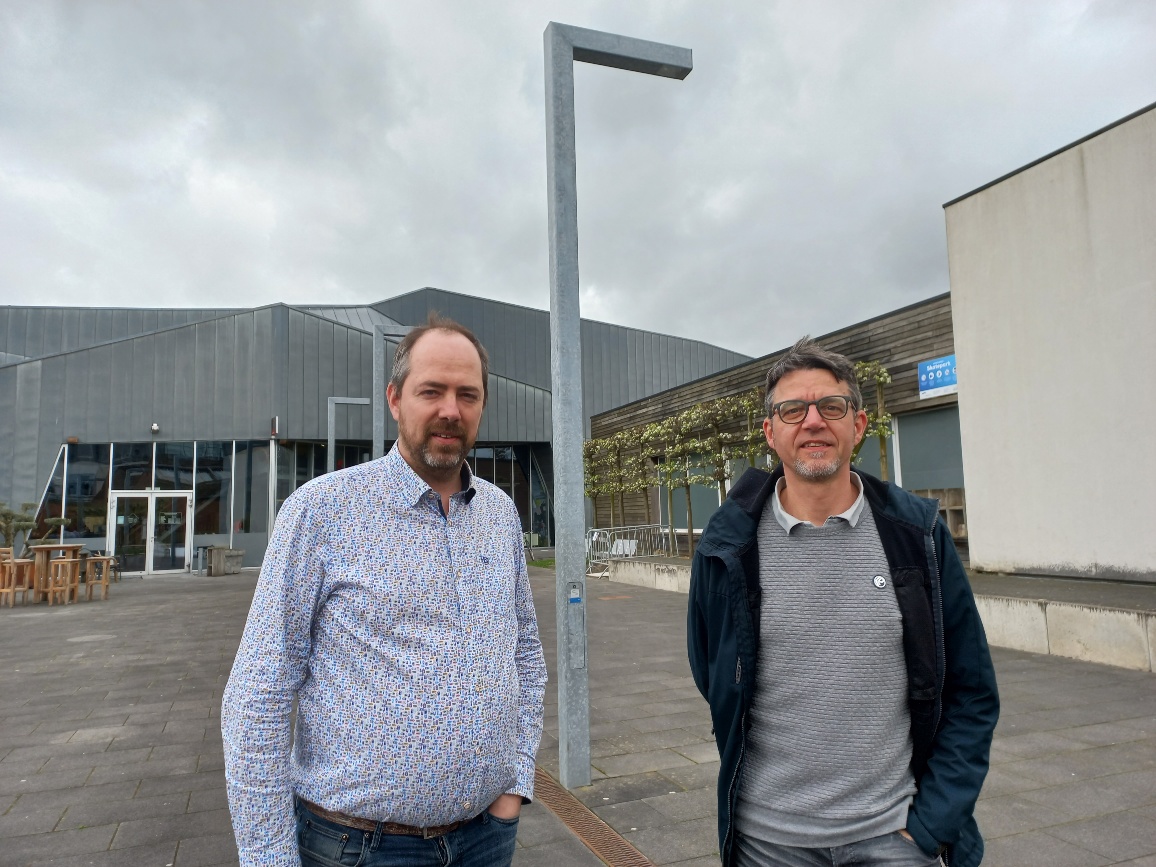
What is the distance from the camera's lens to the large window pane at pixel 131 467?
24.0m

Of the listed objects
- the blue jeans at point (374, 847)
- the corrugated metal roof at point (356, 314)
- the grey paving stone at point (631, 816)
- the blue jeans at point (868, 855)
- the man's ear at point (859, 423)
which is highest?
the corrugated metal roof at point (356, 314)

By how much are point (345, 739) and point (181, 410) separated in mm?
25935

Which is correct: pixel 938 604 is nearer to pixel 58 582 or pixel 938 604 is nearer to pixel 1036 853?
pixel 1036 853

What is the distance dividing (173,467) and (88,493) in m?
2.41

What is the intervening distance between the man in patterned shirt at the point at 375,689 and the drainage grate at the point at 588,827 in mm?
1998

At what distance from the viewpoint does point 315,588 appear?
1.66 m

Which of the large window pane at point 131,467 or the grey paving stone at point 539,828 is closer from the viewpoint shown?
the grey paving stone at point 539,828

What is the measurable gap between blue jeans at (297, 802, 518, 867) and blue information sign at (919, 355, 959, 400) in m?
13.3

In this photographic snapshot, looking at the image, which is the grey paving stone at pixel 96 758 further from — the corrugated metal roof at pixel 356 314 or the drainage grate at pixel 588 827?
the corrugated metal roof at pixel 356 314

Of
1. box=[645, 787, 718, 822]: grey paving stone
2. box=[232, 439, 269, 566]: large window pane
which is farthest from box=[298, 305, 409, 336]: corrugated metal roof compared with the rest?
box=[645, 787, 718, 822]: grey paving stone

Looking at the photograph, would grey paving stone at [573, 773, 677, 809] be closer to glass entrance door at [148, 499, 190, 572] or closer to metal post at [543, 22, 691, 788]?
metal post at [543, 22, 691, 788]

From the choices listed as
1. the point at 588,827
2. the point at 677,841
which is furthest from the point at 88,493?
the point at 677,841

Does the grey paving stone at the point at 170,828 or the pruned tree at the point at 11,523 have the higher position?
the pruned tree at the point at 11,523

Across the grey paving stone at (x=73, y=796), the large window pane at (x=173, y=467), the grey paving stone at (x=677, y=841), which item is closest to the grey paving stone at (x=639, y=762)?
the grey paving stone at (x=677, y=841)
